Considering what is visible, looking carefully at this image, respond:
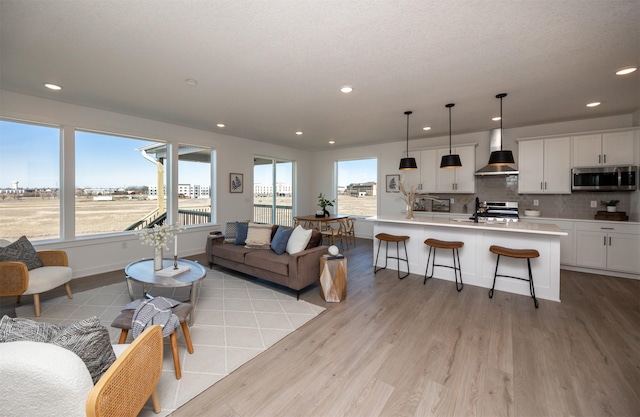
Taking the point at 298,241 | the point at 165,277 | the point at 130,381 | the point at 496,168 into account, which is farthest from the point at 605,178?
the point at 165,277

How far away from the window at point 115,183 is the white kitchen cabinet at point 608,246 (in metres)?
7.65

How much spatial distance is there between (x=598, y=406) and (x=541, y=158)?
179 inches

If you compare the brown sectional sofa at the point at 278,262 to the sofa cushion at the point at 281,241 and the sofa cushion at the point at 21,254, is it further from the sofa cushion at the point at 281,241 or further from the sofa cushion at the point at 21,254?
the sofa cushion at the point at 21,254

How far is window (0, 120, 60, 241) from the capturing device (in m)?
3.79

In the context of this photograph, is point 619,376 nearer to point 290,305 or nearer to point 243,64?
point 290,305

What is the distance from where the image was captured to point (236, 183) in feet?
21.2

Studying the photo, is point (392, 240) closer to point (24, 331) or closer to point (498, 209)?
point (498, 209)

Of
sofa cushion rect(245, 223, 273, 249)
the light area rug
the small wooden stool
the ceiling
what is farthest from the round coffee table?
the ceiling

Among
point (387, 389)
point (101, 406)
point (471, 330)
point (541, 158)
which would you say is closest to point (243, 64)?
point (101, 406)

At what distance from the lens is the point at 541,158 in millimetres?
4902

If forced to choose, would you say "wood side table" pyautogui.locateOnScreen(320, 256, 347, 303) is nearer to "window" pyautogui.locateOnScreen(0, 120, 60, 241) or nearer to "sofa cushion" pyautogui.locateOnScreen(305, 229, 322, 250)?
"sofa cushion" pyautogui.locateOnScreen(305, 229, 322, 250)

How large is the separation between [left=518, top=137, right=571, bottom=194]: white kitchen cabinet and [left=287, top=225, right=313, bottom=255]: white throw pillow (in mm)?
4383

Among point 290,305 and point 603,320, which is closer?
point 603,320

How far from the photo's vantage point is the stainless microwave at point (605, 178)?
4.25 metres
